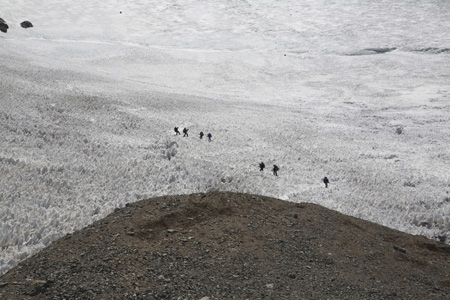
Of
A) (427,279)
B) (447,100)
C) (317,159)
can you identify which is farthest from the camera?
(447,100)

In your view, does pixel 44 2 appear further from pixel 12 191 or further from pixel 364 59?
pixel 12 191

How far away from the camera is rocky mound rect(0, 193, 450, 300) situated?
6.94 metres

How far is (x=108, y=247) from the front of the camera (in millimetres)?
8109

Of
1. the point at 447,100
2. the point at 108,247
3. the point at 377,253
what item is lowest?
the point at 447,100

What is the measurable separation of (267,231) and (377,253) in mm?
2820

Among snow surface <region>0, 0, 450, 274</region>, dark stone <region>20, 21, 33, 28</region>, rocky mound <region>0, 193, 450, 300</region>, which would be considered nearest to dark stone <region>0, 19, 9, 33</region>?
snow surface <region>0, 0, 450, 274</region>

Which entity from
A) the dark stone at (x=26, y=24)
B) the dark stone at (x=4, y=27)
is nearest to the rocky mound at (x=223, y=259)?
the dark stone at (x=4, y=27)

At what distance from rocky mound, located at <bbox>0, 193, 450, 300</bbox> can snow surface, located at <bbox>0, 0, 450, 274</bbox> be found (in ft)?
4.15

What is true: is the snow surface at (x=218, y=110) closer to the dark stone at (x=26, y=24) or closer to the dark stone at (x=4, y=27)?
the dark stone at (x=4, y=27)

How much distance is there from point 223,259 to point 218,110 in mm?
22812

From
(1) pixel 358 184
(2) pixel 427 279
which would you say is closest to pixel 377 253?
(2) pixel 427 279

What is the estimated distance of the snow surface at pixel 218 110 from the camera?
1314 cm

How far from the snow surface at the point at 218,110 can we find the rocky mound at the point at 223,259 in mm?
1266

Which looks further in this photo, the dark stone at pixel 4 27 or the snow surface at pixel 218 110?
the dark stone at pixel 4 27
